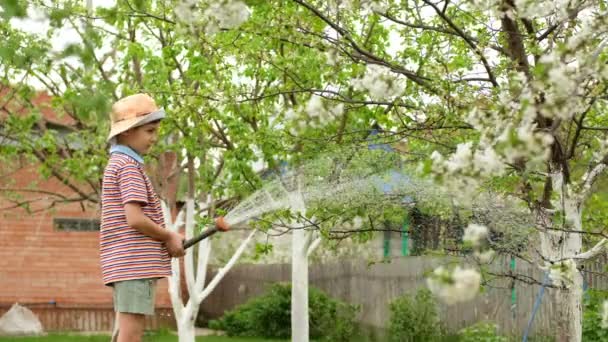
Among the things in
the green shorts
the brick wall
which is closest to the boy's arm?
the green shorts

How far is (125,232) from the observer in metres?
5.06

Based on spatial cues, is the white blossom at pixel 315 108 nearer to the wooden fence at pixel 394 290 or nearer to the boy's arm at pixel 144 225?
the boy's arm at pixel 144 225

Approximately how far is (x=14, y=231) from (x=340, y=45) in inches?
535

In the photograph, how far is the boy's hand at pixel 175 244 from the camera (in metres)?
5.07

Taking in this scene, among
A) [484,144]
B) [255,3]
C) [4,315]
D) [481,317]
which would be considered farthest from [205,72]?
[4,315]

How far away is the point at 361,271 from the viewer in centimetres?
1659

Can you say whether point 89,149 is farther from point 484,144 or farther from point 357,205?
point 484,144

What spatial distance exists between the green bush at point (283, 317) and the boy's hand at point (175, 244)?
1077 centimetres

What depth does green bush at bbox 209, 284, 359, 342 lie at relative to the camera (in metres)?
16.1

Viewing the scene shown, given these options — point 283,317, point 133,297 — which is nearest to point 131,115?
point 133,297

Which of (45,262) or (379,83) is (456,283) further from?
(45,262)

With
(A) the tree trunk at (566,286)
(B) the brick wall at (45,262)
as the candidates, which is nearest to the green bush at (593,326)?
(A) the tree trunk at (566,286)

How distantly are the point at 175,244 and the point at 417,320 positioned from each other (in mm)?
8730

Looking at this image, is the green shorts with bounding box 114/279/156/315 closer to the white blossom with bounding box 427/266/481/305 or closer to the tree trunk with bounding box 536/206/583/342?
the white blossom with bounding box 427/266/481/305
